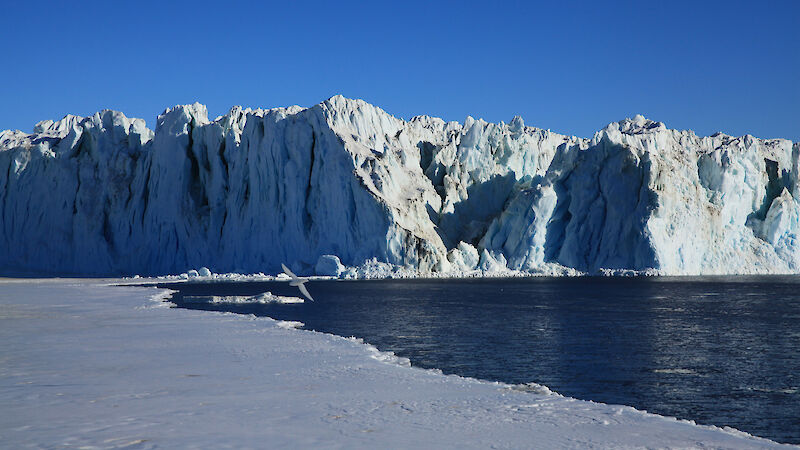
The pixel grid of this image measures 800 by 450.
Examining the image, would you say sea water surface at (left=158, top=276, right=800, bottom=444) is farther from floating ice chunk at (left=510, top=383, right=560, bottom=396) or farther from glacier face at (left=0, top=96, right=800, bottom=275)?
glacier face at (left=0, top=96, right=800, bottom=275)

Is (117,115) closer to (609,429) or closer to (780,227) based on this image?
(780,227)

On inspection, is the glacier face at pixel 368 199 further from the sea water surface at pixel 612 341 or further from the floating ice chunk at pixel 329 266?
the sea water surface at pixel 612 341

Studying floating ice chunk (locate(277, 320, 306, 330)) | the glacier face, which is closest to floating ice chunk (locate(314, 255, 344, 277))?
the glacier face

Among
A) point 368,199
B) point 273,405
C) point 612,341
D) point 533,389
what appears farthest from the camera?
point 368,199

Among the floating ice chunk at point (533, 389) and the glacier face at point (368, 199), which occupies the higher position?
the glacier face at point (368, 199)

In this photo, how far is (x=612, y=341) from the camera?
64.2 feet

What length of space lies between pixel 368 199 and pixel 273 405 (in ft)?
152

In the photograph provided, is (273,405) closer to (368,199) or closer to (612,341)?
(612,341)

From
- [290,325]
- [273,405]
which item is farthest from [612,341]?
[273,405]

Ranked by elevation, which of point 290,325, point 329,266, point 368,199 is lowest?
point 290,325

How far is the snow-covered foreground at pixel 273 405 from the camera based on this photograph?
816cm

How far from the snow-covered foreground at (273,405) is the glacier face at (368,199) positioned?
41359 mm

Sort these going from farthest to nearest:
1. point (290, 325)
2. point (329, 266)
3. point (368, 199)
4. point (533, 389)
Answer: point (368, 199) < point (329, 266) < point (290, 325) < point (533, 389)

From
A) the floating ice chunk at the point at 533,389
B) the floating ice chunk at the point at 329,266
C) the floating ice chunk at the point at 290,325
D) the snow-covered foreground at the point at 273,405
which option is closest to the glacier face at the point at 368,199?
the floating ice chunk at the point at 329,266
